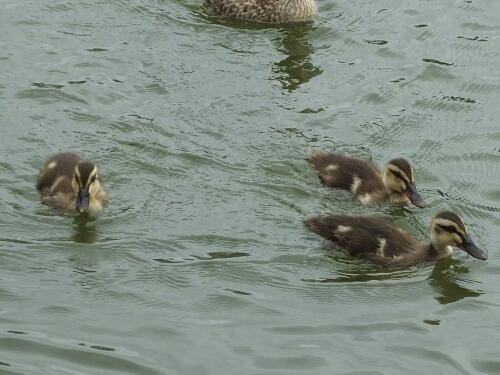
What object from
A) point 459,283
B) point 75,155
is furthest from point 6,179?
point 459,283

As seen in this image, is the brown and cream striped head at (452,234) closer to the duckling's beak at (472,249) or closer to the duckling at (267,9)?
the duckling's beak at (472,249)

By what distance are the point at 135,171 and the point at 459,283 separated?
7.66ft

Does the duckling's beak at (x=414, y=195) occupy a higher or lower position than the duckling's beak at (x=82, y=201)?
higher

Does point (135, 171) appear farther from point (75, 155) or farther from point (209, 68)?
point (209, 68)

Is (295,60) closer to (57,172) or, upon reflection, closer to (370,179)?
(370,179)

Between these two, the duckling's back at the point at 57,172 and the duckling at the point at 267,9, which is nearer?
the duckling's back at the point at 57,172

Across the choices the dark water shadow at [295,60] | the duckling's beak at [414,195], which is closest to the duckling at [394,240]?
the duckling's beak at [414,195]

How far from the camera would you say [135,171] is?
26.5 feet

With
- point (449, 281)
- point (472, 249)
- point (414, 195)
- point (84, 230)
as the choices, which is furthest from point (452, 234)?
point (84, 230)

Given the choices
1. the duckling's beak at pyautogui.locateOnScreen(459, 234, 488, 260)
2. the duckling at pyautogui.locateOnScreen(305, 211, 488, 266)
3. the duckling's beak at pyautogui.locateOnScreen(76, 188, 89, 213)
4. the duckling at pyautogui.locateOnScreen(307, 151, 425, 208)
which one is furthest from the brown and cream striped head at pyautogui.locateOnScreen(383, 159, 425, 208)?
the duckling's beak at pyautogui.locateOnScreen(76, 188, 89, 213)

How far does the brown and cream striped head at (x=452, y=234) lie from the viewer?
7.07 metres

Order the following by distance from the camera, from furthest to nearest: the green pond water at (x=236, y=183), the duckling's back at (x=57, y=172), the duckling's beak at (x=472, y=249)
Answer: the duckling's back at (x=57, y=172)
the duckling's beak at (x=472, y=249)
the green pond water at (x=236, y=183)

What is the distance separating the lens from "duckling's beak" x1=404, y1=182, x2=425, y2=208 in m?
7.83

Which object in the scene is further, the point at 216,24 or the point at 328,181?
the point at 216,24
